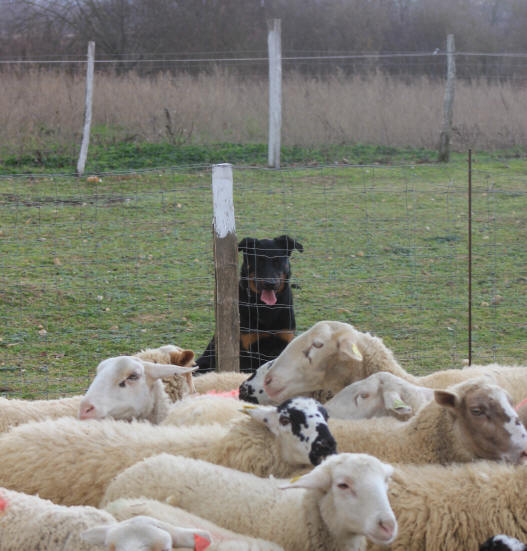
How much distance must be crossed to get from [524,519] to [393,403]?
44.8 inches

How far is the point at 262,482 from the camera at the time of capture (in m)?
3.23

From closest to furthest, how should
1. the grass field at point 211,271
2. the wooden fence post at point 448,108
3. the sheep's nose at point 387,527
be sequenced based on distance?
the sheep's nose at point 387,527 → the grass field at point 211,271 → the wooden fence post at point 448,108

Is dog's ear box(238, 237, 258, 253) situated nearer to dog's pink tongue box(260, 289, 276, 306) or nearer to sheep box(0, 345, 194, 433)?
dog's pink tongue box(260, 289, 276, 306)

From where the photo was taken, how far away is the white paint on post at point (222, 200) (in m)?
5.41

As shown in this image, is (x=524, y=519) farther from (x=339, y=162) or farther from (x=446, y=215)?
(x=339, y=162)

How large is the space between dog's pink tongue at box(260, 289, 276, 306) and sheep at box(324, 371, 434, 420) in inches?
76.0

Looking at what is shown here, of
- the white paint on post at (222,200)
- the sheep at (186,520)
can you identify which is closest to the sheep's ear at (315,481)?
the sheep at (186,520)

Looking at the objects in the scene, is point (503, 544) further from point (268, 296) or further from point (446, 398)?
point (268, 296)

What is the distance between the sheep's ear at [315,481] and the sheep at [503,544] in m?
0.60

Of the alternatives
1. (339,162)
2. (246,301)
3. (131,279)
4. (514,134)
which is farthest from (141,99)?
(246,301)

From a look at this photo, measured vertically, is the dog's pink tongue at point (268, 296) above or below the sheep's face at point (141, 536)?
above

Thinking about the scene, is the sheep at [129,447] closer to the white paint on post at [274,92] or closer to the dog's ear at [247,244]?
the dog's ear at [247,244]

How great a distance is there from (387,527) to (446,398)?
3.30ft

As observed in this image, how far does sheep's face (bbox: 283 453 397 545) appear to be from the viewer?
2680mm
